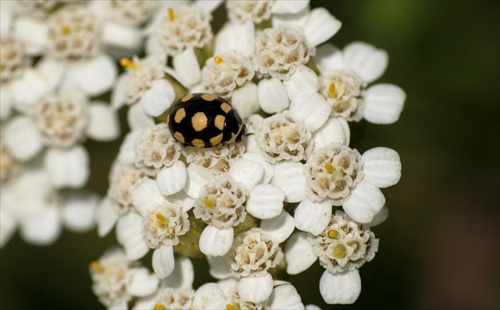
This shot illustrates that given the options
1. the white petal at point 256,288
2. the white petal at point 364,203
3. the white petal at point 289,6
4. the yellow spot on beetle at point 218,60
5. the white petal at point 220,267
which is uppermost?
the white petal at point 289,6

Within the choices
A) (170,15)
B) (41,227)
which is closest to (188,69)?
(170,15)

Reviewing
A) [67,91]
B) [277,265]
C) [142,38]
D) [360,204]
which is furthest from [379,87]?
[67,91]

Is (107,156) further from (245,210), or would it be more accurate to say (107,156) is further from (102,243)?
(245,210)

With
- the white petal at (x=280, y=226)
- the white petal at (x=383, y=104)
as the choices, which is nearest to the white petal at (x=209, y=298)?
the white petal at (x=280, y=226)

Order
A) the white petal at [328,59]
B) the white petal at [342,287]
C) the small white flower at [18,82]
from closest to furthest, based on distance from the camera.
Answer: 1. the white petal at [342,287]
2. the white petal at [328,59]
3. the small white flower at [18,82]

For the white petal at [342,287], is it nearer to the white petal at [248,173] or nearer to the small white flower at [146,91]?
the white petal at [248,173]

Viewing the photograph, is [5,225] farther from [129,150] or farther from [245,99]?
[245,99]
